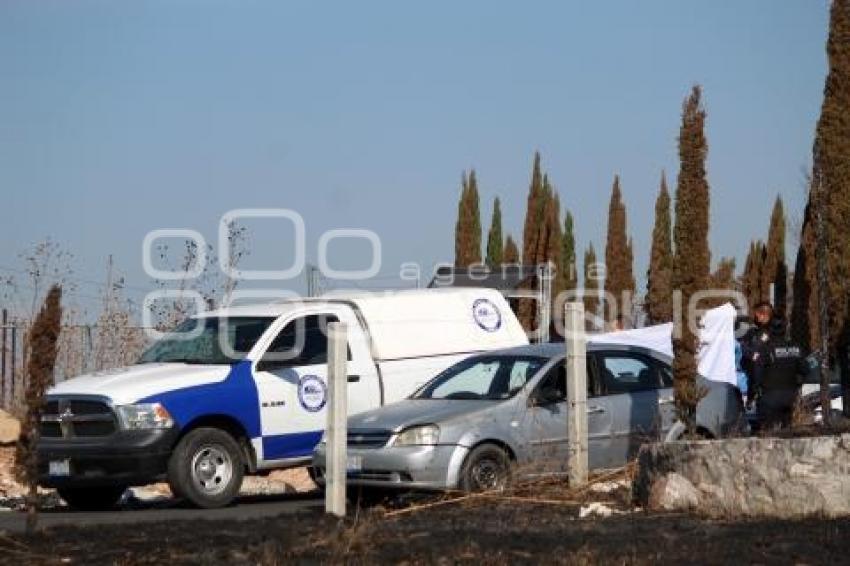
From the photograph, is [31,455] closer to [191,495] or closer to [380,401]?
[191,495]

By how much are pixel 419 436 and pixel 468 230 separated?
30.0 metres

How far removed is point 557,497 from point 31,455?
458 cm

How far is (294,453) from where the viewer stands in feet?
46.1

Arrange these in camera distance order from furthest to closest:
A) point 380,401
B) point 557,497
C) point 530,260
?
point 530,260 → point 380,401 → point 557,497

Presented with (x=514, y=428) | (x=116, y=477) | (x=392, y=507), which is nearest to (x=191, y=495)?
(x=116, y=477)

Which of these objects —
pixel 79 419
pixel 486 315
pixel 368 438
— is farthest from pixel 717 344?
pixel 79 419

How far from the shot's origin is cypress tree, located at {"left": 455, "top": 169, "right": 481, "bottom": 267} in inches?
1635

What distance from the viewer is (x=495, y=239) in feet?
150

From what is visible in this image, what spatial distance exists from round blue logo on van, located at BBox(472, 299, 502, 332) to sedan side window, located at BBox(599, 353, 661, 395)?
3.08 m

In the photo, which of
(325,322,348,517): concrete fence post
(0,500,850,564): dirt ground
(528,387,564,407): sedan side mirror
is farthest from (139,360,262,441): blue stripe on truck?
(0,500,850,564): dirt ground

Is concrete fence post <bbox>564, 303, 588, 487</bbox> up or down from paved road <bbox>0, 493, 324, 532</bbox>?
up

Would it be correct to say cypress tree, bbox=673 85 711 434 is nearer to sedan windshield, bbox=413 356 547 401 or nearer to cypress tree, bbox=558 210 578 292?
sedan windshield, bbox=413 356 547 401

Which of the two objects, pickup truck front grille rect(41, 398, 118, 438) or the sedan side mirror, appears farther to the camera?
pickup truck front grille rect(41, 398, 118, 438)

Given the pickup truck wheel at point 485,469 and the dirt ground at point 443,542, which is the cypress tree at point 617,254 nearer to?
the pickup truck wheel at point 485,469
